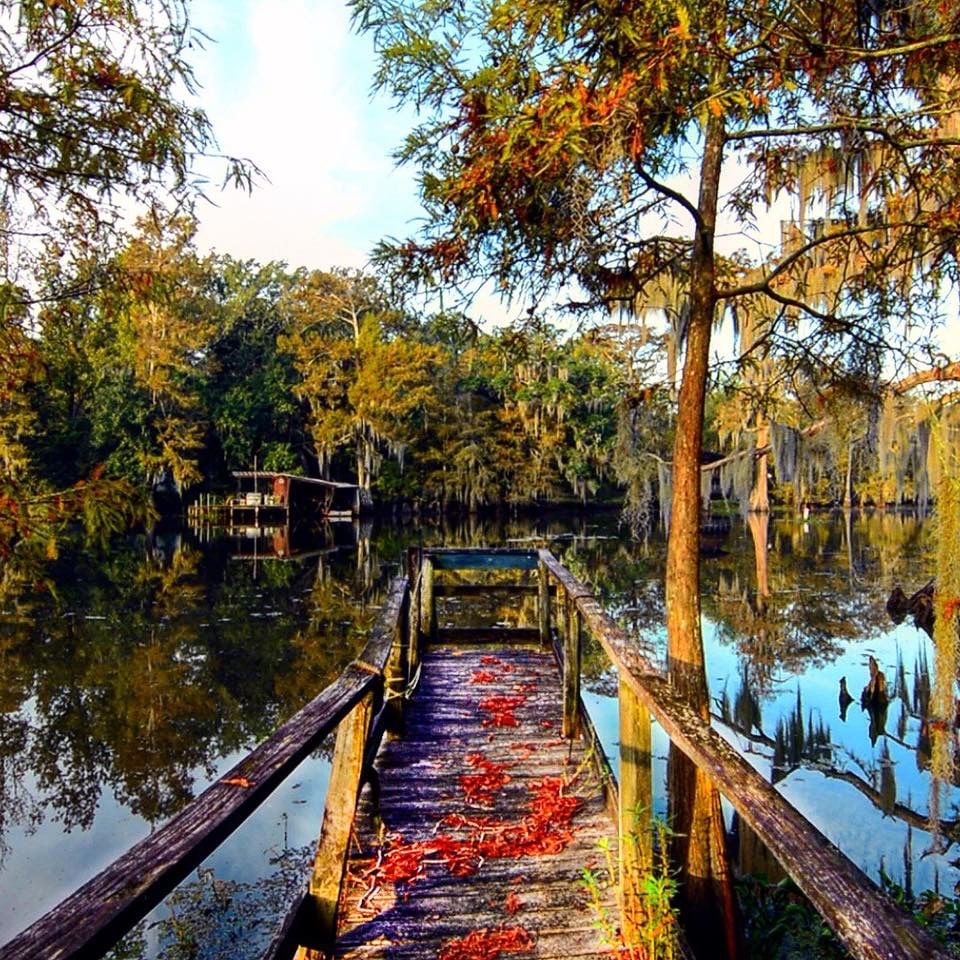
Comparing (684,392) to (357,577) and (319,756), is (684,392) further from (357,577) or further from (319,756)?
(357,577)

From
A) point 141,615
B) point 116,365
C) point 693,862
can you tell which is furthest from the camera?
point 116,365

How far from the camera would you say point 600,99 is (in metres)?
3.09

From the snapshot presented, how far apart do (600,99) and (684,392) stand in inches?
77.5

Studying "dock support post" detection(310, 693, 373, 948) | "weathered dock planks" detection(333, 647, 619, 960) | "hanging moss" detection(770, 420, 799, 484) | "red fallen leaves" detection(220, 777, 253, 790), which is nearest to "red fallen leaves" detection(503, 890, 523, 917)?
"weathered dock planks" detection(333, 647, 619, 960)

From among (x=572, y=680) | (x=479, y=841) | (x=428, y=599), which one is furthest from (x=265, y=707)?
(x=479, y=841)

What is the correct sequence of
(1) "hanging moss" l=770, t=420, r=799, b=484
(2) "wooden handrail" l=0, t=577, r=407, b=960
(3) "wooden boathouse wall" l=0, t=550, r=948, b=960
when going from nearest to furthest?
(2) "wooden handrail" l=0, t=577, r=407, b=960 → (3) "wooden boathouse wall" l=0, t=550, r=948, b=960 → (1) "hanging moss" l=770, t=420, r=799, b=484

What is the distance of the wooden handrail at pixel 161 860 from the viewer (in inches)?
47.3

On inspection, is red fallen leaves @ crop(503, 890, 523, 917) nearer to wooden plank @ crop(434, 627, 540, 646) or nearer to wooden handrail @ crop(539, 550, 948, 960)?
wooden handrail @ crop(539, 550, 948, 960)

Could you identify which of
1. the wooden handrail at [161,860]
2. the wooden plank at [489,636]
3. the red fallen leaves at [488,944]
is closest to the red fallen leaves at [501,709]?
the wooden plank at [489,636]

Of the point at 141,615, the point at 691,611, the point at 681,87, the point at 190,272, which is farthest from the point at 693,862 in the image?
the point at 190,272

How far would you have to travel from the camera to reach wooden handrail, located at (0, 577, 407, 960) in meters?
1.20

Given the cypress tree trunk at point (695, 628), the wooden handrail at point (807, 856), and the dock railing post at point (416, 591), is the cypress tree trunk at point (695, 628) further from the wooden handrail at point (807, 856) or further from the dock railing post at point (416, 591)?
the dock railing post at point (416, 591)

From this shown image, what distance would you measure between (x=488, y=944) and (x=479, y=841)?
892 mm

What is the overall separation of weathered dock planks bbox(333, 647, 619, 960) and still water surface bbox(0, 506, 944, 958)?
194cm
